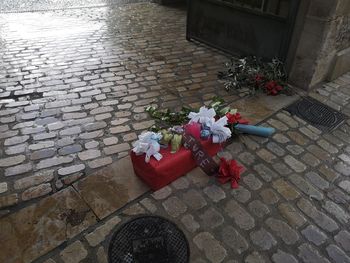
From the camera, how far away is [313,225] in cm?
271

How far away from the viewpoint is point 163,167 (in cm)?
284

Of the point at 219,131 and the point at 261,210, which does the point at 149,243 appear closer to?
the point at 261,210

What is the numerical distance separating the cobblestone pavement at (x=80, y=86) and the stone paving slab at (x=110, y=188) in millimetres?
152

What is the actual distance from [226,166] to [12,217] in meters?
2.03

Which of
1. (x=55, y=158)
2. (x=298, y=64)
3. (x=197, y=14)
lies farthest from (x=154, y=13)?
(x=55, y=158)

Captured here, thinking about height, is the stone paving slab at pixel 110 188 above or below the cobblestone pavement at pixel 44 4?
below

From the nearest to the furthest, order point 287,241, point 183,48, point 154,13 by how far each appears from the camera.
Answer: point 287,241 < point 183,48 < point 154,13

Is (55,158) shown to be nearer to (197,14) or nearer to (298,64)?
(298,64)

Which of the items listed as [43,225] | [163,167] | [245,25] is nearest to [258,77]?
[245,25]

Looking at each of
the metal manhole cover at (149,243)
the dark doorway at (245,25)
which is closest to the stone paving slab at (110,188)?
the metal manhole cover at (149,243)

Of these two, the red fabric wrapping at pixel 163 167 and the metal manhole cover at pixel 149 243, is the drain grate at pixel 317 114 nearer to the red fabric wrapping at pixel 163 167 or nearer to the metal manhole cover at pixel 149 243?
the red fabric wrapping at pixel 163 167

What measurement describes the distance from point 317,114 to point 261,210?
2002 millimetres

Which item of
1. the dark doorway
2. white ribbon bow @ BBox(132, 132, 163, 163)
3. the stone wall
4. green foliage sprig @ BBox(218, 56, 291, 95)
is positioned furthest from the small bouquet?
the dark doorway

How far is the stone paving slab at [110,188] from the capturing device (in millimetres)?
2777
